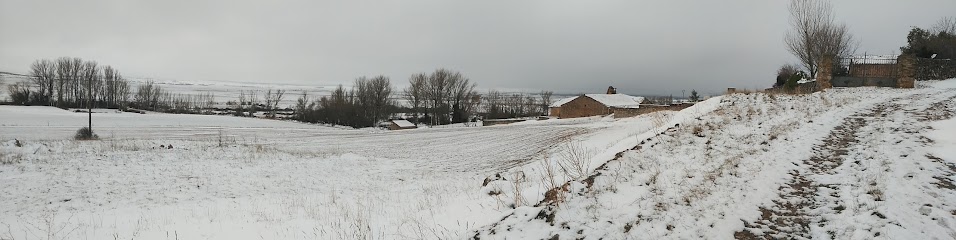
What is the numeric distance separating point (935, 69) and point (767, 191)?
32.7 meters

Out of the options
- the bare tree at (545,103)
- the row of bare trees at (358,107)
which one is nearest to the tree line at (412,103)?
the row of bare trees at (358,107)

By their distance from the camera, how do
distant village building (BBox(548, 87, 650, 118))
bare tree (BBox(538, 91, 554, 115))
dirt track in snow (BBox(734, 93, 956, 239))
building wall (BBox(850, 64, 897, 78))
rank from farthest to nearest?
bare tree (BBox(538, 91, 554, 115))
distant village building (BBox(548, 87, 650, 118))
building wall (BBox(850, 64, 897, 78))
dirt track in snow (BBox(734, 93, 956, 239))

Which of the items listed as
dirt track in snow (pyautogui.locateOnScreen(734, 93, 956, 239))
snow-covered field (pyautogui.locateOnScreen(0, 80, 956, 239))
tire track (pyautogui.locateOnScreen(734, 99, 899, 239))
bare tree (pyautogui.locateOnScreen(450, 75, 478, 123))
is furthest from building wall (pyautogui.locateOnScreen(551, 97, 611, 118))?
tire track (pyautogui.locateOnScreen(734, 99, 899, 239))

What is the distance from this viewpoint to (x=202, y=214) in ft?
34.7

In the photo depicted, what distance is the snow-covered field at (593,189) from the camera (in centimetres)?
504

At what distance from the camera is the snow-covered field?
5035 mm

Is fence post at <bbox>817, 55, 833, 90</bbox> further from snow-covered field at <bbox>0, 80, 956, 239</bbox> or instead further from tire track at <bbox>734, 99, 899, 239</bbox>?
tire track at <bbox>734, 99, 899, 239</bbox>

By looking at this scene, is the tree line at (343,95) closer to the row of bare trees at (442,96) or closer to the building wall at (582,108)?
the row of bare trees at (442,96)

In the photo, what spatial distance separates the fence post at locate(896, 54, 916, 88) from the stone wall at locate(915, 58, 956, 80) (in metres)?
5.19

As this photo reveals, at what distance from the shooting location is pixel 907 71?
79.0 ft

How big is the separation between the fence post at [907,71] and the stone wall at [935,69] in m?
5.19

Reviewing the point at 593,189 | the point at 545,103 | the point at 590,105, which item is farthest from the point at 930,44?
the point at 545,103

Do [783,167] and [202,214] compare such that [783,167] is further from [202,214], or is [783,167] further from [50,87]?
[50,87]

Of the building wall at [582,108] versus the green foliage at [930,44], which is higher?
the green foliage at [930,44]
